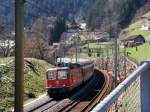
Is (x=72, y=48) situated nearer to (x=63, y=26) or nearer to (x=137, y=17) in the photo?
(x=63, y=26)

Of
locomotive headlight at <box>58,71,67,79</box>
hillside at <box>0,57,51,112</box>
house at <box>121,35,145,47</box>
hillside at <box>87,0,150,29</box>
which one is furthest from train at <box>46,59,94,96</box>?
hillside at <box>87,0,150,29</box>

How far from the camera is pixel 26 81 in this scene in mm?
41375

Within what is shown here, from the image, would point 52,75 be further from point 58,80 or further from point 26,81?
point 26,81

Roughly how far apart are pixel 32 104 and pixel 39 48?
122ft

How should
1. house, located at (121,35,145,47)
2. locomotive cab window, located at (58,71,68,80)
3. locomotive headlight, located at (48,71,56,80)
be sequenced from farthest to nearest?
house, located at (121,35,145,47) → locomotive headlight, located at (48,71,56,80) → locomotive cab window, located at (58,71,68,80)

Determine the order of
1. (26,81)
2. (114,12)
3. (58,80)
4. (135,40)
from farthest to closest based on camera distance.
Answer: (114,12) → (135,40) → (26,81) → (58,80)

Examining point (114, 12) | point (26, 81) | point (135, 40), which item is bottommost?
point (26, 81)

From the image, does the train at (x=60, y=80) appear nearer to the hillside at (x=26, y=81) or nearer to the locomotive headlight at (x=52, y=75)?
the locomotive headlight at (x=52, y=75)

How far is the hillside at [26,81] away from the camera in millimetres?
33688

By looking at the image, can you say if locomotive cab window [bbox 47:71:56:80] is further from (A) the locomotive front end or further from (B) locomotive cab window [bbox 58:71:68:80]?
(B) locomotive cab window [bbox 58:71:68:80]

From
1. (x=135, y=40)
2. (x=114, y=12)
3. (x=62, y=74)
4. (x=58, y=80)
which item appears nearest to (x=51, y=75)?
(x=58, y=80)

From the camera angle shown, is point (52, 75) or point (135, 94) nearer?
point (135, 94)

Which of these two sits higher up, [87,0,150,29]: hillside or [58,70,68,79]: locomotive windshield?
[87,0,150,29]: hillside

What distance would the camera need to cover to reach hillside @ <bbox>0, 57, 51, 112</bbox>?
33688mm
